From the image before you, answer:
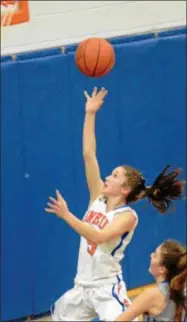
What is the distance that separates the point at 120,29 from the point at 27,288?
2204 millimetres

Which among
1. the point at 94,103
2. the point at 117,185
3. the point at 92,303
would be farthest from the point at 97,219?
the point at 94,103

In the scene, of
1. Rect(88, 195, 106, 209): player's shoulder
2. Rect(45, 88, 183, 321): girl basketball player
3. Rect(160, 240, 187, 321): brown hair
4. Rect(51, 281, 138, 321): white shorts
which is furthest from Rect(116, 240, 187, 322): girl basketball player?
Rect(88, 195, 106, 209): player's shoulder

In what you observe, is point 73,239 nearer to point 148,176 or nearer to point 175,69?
point 148,176

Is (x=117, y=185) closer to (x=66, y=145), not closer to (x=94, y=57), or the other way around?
(x=94, y=57)

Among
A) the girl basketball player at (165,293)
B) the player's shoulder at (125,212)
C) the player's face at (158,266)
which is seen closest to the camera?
the girl basketball player at (165,293)

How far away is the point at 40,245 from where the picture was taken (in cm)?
778

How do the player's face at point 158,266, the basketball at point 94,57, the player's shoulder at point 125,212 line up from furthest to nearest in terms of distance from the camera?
the basketball at point 94,57, the player's shoulder at point 125,212, the player's face at point 158,266

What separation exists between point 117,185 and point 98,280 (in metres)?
0.67

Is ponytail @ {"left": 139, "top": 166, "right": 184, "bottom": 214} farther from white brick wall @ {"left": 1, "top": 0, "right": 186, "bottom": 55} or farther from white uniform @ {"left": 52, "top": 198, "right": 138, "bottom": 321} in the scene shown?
white brick wall @ {"left": 1, "top": 0, "right": 186, "bottom": 55}

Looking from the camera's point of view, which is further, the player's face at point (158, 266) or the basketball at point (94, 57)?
the basketball at point (94, 57)

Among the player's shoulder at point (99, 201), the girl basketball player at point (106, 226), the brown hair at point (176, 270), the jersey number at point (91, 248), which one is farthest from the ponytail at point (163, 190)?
the brown hair at point (176, 270)

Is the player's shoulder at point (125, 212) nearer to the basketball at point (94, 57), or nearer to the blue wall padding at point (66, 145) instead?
the basketball at point (94, 57)

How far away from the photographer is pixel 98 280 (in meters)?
6.68

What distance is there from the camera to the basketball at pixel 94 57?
711 cm
